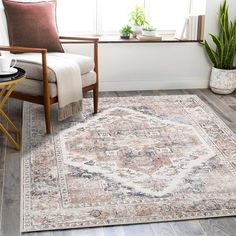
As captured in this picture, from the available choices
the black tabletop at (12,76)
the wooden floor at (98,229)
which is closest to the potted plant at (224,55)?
the black tabletop at (12,76)

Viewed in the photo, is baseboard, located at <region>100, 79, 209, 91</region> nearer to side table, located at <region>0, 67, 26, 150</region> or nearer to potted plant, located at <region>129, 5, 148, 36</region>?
potted plant, located at <region>129, 5, 148, 36</region>

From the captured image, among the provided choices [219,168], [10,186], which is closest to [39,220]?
[10,186]

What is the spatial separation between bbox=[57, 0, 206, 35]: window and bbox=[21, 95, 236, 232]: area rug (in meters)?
1.04

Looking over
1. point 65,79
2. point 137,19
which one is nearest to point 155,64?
point 137,19

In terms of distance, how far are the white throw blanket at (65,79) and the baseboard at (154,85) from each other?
3.10 feet

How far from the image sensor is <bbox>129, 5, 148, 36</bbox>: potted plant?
169 inches

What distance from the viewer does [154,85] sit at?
4.38 m

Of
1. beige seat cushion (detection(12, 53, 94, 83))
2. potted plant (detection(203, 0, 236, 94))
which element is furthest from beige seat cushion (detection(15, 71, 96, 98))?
potted plant (detection(203, 0, 236, 94))

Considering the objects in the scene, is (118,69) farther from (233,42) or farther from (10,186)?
(10,186)

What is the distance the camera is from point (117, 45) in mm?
4168

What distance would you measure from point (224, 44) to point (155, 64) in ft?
2.28

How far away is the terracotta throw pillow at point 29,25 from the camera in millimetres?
3398

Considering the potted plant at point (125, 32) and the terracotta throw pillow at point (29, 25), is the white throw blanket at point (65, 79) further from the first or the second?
the potted plant at point (125, 32)

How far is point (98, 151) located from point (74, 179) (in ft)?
1.39
